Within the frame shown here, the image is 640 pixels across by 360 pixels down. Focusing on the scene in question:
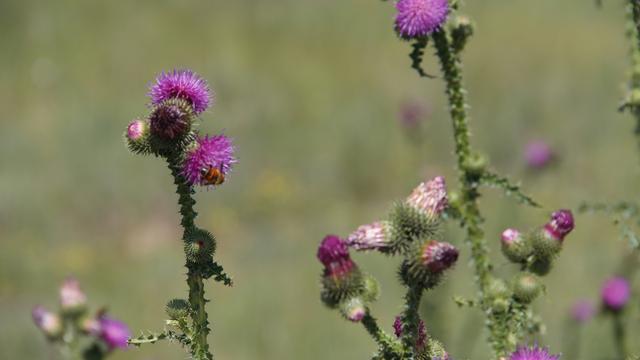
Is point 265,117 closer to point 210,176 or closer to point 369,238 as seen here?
point 210,176

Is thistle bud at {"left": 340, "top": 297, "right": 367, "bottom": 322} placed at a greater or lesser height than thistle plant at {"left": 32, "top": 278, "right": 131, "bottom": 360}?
lesser

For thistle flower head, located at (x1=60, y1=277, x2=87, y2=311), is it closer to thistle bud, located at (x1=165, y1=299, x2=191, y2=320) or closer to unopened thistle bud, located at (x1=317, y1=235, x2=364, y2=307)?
thistle bud, located at (x1=165, y1=299, x2=191, y2=320)

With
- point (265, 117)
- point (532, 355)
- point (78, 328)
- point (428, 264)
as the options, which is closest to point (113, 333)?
point (78, 328)

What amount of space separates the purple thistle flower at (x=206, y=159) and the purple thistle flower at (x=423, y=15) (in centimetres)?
61

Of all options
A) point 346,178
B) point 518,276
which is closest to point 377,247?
point 518,276

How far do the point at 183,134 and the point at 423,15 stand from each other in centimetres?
75

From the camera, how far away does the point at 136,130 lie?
2713mm

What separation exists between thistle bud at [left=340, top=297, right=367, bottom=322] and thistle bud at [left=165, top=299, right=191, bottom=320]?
0.41 m

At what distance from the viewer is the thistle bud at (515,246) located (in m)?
2.89

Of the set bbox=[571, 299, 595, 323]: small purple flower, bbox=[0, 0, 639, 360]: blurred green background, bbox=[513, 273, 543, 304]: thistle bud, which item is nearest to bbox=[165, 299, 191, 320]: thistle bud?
bbox=[513, 273, 543, 304]: thistle bud

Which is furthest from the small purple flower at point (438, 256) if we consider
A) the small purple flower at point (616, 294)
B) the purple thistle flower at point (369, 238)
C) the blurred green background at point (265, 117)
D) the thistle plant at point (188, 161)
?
the blurred green background at point (265, 117)

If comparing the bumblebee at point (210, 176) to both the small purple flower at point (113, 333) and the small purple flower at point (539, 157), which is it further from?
the small purple flower at point (539, 157)

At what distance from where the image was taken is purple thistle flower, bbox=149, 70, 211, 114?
2777mm

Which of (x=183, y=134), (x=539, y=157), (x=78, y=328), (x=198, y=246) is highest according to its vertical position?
(x=539, y=157)
